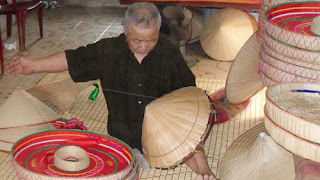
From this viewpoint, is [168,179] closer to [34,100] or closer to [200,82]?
[34,100]

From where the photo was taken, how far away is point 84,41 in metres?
4.88

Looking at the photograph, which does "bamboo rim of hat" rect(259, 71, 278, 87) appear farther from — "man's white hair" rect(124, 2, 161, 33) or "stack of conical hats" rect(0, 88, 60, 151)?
"stack of conical hats" rect(0, 88, 60, 151)

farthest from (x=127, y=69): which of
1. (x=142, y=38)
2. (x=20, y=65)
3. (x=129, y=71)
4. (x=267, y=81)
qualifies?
(x=267, y=81)

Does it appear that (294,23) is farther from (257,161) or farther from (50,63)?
(50,63)

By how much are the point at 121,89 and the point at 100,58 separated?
19cm

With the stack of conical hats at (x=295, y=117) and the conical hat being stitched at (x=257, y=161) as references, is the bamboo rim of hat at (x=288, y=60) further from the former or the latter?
the conical hat being stitched at (x=257, y=161)

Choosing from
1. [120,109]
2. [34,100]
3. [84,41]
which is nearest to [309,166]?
[120,109]

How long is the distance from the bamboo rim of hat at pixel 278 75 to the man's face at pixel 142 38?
0.48m

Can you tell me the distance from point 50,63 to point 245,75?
1039mm

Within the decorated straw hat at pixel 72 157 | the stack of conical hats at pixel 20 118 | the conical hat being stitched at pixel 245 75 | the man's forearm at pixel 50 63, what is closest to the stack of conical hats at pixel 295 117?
the decorated straw hat at pixel 72 157

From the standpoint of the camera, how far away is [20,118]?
8.63 feet

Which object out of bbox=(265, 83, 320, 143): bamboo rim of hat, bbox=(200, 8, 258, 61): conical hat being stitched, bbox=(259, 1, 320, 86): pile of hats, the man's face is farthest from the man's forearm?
bbox=(200, 8, 258, 61): conical hat being stitched

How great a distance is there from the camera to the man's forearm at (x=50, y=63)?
7.72ft

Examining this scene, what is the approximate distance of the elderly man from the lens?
2.37 metres
